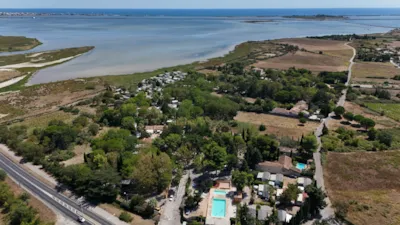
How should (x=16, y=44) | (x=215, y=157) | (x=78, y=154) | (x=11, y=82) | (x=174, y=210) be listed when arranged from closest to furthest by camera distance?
(x=174, y=210), (x=215, y=157), (x=78, y=154), (x=11, y=82), (x=16, y=44)

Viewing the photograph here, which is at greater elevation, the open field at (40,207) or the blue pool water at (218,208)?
the blue pool water at (218,208)


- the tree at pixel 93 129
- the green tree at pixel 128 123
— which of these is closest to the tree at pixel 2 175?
the tree at pixel 93 129

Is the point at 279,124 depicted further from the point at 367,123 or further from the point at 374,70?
the point at 374,70

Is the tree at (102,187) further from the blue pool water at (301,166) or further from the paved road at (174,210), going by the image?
the blue pool water at (301,166)

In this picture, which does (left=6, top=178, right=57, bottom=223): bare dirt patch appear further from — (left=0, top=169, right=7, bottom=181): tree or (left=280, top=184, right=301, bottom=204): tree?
(left=280, top=184, right=301, bottom=204): tree

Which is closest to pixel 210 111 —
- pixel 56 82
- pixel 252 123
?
pixel 252 123

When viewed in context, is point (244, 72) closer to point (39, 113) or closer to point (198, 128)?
point (198, 128)

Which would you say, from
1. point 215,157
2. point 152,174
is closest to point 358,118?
point 215,157
